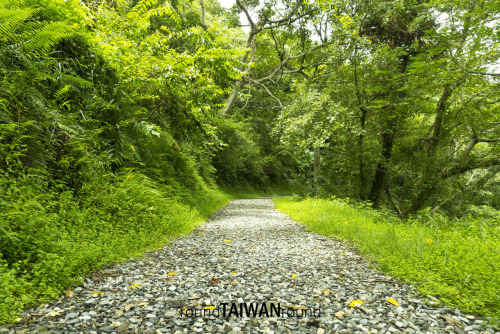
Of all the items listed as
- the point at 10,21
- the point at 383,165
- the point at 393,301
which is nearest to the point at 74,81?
the point at 10,21

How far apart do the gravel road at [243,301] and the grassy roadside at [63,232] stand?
0.73 ft

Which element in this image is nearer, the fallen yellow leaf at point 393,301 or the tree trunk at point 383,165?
the fallen yellow leaf at point 393,301

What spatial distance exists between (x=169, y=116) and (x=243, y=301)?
6716mm

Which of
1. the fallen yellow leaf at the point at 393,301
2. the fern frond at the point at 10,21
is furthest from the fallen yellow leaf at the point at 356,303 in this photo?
the fern frond at the point at 10,21

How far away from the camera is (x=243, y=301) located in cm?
314

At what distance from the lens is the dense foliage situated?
3854 millimetres

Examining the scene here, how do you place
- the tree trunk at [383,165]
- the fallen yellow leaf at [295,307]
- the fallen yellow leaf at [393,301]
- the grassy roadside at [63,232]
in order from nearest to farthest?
the grassy roadside at [63,232] → the fallen yellow leaf at [295,307] → the fallen yellow leaf at [393,301] → the tree trunk at [383,165]

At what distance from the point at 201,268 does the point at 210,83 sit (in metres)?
5.18

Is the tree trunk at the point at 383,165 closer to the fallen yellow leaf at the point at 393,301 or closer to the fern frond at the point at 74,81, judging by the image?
the fallen yellow leaf at the point at 393,301

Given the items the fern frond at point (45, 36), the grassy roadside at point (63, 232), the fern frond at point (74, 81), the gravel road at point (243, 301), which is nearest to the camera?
the gravel road at point (243, 301)

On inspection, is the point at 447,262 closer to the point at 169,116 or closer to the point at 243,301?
the point at 243,301

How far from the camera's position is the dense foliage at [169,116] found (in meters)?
3.85

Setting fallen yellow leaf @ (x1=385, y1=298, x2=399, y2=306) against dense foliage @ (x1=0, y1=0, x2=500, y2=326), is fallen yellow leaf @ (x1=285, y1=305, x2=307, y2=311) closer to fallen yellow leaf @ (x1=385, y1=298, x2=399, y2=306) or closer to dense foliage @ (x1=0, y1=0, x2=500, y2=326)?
fallen yellow leaf @ (x1=385, y1=298, x2=399, y2=306)

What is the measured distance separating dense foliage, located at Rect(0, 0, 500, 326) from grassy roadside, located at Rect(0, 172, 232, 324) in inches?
1.0
